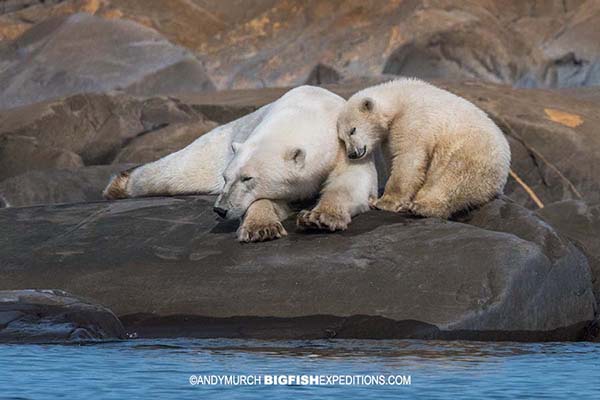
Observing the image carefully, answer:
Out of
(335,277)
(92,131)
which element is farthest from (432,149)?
(92,131)

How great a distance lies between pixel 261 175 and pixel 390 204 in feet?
3.05

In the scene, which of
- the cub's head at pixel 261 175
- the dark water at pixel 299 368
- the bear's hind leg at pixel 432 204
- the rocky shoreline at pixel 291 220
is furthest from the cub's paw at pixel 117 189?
the dark water at pixel 299 368

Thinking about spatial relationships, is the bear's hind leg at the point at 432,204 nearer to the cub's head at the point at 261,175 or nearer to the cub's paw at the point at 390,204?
the cub's paw at the point at 390,204

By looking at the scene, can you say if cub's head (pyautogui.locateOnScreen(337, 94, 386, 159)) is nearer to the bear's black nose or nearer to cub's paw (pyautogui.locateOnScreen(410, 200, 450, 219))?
cub's paw (pyautogui.locateOnScreen(410, 200, 450, 219))

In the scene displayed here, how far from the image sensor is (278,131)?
9695mm

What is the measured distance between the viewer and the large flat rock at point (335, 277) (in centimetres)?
832

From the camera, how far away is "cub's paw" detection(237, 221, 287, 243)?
9.04 m

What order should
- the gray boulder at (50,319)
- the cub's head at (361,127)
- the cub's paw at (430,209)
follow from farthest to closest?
the cub's head at (361,127) < the cub's paw at (430,209) < the gray boulder at (50,319)

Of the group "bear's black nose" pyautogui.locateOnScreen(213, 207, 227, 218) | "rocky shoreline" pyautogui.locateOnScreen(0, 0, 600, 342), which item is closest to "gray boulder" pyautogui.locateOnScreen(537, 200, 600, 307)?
"rocky shoreline" pyautogui.locateOnScreen(0, 0, 600, 342)

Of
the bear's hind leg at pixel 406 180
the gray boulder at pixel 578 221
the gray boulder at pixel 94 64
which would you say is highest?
the gray boulder at pixel 94 64

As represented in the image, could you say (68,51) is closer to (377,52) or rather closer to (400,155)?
(377,52)

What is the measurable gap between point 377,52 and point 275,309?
16.1 m

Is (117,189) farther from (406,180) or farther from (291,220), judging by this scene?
(406,180)

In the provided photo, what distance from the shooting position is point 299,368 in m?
7.30
